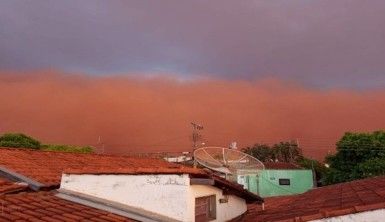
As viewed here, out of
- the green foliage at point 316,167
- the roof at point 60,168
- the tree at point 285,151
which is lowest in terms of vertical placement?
the roof at point 60,168

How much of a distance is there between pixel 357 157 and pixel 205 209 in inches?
1214

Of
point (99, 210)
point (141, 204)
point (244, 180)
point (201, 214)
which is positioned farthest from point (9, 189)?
point (244, 180)

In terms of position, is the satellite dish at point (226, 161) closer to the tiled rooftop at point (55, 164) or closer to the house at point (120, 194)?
the tiled rooftop at point (55, 164)

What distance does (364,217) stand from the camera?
26.9ft

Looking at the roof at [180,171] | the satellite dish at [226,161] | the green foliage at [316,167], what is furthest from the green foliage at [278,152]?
the roof at [180,171]

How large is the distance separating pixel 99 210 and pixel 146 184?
137 cm

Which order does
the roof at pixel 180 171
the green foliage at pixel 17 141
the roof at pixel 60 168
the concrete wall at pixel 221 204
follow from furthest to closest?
the green foliage at pixel 17 141 < the roof at pixel 60 168 < the concrete wall at pixel 221 204 < the roof at pixel 180 171

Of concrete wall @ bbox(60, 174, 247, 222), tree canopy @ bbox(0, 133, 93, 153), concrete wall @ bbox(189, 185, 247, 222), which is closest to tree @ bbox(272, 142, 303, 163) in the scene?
tree canopy @ bbox(0, 133, 93, 153)

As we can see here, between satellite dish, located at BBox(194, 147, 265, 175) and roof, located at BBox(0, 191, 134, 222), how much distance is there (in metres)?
6.07

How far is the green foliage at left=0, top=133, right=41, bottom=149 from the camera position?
116ft

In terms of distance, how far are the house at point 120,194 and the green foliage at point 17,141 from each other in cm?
2417

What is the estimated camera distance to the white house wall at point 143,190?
1003 centimetres

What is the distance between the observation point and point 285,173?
43.6m

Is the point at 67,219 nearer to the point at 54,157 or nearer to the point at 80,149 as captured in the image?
the point at 54,157
